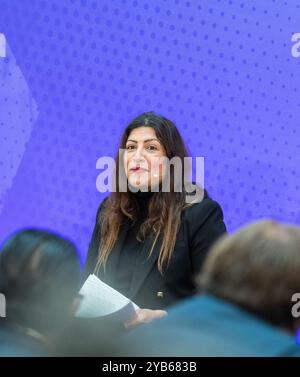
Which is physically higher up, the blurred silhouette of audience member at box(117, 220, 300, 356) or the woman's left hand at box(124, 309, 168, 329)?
the blurred silhouette of audience member at box(117, 220, 300, 356)

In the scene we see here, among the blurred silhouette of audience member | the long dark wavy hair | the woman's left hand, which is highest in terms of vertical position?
the long dark wavy hair

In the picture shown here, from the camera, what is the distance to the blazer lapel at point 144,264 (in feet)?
8.47

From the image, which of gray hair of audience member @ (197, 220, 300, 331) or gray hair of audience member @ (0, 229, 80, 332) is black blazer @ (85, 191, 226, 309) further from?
gray hair of audience member @ (197, 220, 300, 331)

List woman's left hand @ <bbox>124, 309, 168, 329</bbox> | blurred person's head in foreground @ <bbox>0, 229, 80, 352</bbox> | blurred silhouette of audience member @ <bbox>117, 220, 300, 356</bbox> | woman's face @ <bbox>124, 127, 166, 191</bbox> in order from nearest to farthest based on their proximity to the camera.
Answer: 1. blurred silhouette of audience member @ <bbox>117, 220, 300, 356</bbox>
2. blurred person's head in foreground @ <bbox>0, 229, 80, 352</bbox>
3. woman's left hand @ <bbox>124, 309, 168, 329</bbox>
4. woman's face @ <bbox>124, 127, 166, 191</bbox>

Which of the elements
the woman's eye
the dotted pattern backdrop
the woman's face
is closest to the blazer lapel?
the woman's face

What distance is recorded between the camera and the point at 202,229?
264 centimetres

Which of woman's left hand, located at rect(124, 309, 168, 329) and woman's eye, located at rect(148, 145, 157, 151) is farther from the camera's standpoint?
woman's eye, located at rect(148, 145, 157, 151)

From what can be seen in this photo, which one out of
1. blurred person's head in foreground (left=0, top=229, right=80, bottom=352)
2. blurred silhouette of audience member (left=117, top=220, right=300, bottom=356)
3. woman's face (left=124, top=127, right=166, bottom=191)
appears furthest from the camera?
woman's face (left=124, top=127, right=166, bottom=191)

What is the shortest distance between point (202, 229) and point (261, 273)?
1.34 metres

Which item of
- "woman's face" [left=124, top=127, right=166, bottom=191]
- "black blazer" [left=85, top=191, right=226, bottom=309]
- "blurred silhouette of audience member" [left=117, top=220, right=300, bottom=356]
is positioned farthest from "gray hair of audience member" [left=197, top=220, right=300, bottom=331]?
"woman's face" [left=124, top=127, right=166, bottom=191]

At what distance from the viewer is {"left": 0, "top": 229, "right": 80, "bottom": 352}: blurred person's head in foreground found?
1.43 meters

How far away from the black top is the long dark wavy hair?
2 cm

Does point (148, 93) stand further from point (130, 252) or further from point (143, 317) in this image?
point (143, 317)

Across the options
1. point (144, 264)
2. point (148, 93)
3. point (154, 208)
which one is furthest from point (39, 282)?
point (148, 93)
